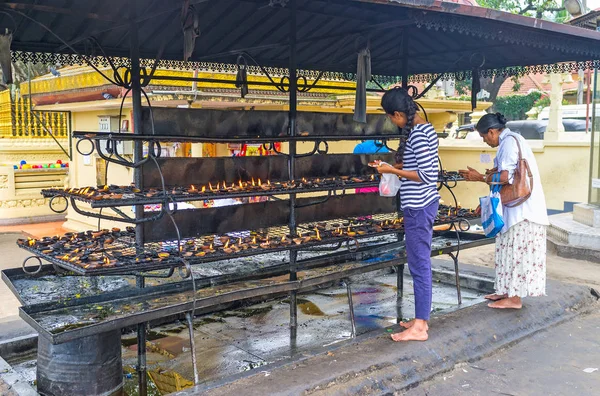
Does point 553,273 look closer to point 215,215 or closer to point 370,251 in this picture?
point 370,251

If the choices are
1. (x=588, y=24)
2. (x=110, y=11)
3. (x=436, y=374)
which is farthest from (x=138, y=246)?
(x=588, y=24)

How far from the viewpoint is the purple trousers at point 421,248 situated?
4.44m

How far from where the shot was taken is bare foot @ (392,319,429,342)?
14.8ft

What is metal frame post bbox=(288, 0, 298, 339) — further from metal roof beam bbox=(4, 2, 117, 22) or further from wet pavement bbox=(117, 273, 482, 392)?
metal roof beam bbox=(4, 2, 117, 22)

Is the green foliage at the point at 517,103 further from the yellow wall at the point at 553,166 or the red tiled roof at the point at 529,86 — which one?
the yellow wall at the point at 553,166

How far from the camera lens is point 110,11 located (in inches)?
190

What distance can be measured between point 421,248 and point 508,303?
1.60 meters

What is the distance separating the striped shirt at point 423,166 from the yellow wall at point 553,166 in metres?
10.5

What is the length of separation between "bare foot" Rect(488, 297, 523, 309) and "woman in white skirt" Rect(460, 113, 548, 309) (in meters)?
0.06

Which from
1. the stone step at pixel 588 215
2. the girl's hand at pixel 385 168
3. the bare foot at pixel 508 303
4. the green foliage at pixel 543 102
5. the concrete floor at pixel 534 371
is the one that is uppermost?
the green foliage at pixel 543 102

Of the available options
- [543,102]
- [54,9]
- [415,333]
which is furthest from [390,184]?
[543,102]

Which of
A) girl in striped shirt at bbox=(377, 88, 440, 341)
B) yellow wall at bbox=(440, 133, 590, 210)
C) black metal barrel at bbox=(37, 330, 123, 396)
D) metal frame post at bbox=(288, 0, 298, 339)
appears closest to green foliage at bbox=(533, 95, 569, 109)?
yellow wall at bbox=(440, 133, 590, 210)

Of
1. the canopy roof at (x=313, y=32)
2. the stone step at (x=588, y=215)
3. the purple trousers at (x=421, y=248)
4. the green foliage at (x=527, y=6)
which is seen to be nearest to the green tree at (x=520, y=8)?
the green foliage at (x=527, y=6)

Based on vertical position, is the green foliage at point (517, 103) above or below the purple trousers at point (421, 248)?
above
